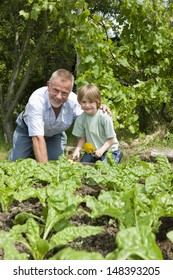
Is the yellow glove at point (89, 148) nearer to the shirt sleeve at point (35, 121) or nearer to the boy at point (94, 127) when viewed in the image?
the boy at point (94, 127)

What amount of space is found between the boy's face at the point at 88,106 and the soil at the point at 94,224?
77.4 inches

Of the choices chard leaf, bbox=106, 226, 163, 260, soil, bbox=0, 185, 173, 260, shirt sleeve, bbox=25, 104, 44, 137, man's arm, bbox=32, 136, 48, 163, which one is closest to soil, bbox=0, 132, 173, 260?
soil, bbox=0, 185, 173, 260

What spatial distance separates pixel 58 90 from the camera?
15.3 feet

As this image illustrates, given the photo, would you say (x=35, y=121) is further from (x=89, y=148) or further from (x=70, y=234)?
(x=70, y=234)

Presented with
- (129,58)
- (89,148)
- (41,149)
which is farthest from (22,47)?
(41,149)

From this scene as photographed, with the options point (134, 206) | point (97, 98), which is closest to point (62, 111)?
point (97, 98)

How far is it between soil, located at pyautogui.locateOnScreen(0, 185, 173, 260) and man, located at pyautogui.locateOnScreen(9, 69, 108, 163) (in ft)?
5.68

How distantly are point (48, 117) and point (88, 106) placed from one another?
496mm

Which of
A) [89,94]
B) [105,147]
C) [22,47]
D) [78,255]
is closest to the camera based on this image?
[78,255]

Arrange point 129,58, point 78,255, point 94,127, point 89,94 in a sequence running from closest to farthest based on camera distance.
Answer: point 78,255 < point 89,94 < point 94,127 < point 129,58

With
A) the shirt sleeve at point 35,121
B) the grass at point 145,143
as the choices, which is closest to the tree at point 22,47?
the grass at point 145,143

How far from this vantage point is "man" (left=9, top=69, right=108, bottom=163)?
15.3ft

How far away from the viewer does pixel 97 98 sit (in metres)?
5.01

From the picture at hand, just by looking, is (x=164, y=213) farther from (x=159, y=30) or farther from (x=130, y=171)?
(x=159, y=30)
